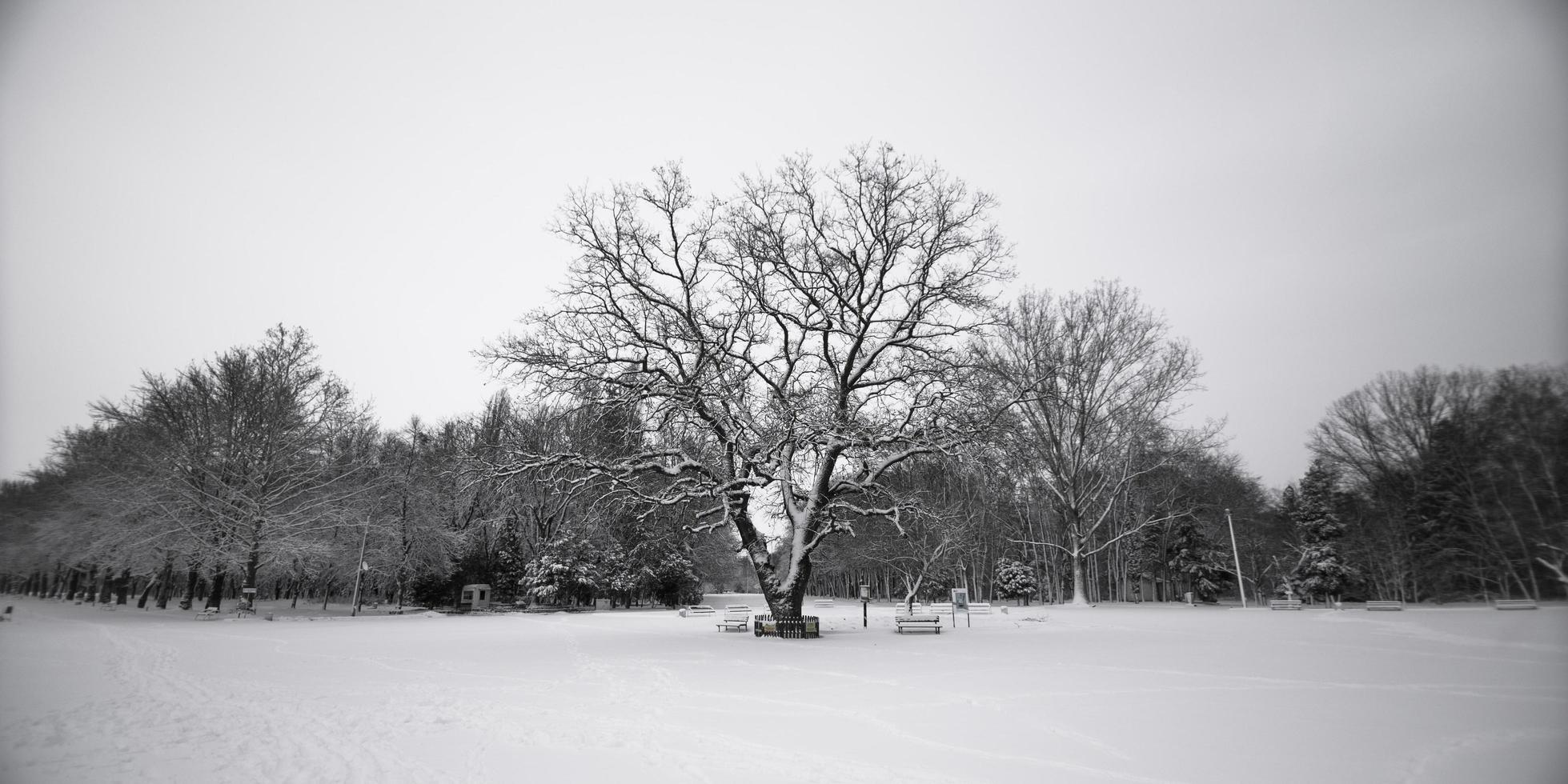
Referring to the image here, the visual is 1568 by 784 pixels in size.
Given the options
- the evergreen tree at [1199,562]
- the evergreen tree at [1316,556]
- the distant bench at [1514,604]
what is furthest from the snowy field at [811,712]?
the evergreen tree at [1199,562]

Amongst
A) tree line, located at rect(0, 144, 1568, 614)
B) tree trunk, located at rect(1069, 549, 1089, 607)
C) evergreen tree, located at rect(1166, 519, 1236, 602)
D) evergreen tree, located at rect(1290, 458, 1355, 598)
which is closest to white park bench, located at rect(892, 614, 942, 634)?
tree line, located at rect(0, 144, 1568, 614)

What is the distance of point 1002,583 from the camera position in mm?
47438

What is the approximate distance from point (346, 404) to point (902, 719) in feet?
116

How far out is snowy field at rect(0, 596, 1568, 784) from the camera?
17.9 ft

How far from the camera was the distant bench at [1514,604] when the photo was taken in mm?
6199

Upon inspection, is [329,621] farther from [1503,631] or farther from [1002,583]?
[1002,583]

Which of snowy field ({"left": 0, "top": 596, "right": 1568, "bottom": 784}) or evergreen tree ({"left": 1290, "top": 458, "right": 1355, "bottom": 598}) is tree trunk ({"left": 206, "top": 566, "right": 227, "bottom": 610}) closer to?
snowy field ({"left": 0, "top": 596, "right": 1568, "bottom": 784})

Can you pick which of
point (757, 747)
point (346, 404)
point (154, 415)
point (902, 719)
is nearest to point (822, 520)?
point (902, 719)

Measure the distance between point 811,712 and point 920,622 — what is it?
43.4 ft

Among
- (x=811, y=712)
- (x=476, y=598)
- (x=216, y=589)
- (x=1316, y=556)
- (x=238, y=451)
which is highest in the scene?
(x=238, y=451)

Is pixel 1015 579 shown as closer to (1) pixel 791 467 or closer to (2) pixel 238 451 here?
(1) pixel 791 467

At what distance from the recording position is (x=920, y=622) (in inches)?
782

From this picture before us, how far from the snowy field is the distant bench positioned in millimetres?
168

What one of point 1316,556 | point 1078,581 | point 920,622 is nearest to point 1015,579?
point 1078,581
